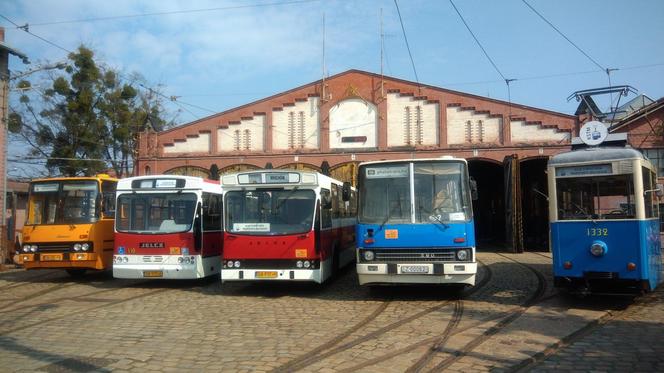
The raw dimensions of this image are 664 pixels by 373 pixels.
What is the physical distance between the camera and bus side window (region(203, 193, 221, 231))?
13984 mm

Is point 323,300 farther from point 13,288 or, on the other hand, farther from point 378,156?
point 378,156

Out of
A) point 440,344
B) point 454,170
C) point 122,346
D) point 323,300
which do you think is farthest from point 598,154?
point 122,346

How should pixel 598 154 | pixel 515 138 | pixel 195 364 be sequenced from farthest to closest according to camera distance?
pixel 515 138
pixel 598 154
pixel 195 364

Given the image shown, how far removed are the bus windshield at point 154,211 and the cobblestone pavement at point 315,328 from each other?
1.57m

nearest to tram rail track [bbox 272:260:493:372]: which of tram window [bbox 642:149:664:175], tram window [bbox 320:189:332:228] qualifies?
tram window [bbox 320:189:332:228]

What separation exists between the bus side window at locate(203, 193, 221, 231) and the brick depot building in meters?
12.7

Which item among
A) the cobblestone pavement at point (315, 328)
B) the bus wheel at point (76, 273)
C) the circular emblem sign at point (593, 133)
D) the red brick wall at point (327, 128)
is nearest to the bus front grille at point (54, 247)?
the cobblestone pavement at point (315, 328)

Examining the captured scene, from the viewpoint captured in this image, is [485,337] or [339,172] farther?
[339,172]

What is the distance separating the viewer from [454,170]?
36.3ft

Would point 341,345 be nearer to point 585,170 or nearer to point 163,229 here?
point 585,170

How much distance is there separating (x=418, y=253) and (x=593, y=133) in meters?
4.48

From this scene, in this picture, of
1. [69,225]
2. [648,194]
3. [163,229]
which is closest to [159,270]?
[163,229]

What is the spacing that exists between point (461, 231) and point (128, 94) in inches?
1280

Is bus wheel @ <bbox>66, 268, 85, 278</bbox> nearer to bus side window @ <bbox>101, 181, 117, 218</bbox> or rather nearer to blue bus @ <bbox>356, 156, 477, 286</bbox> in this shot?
bus side window @ <bbox>101, 181, 117, 218</bbox>
